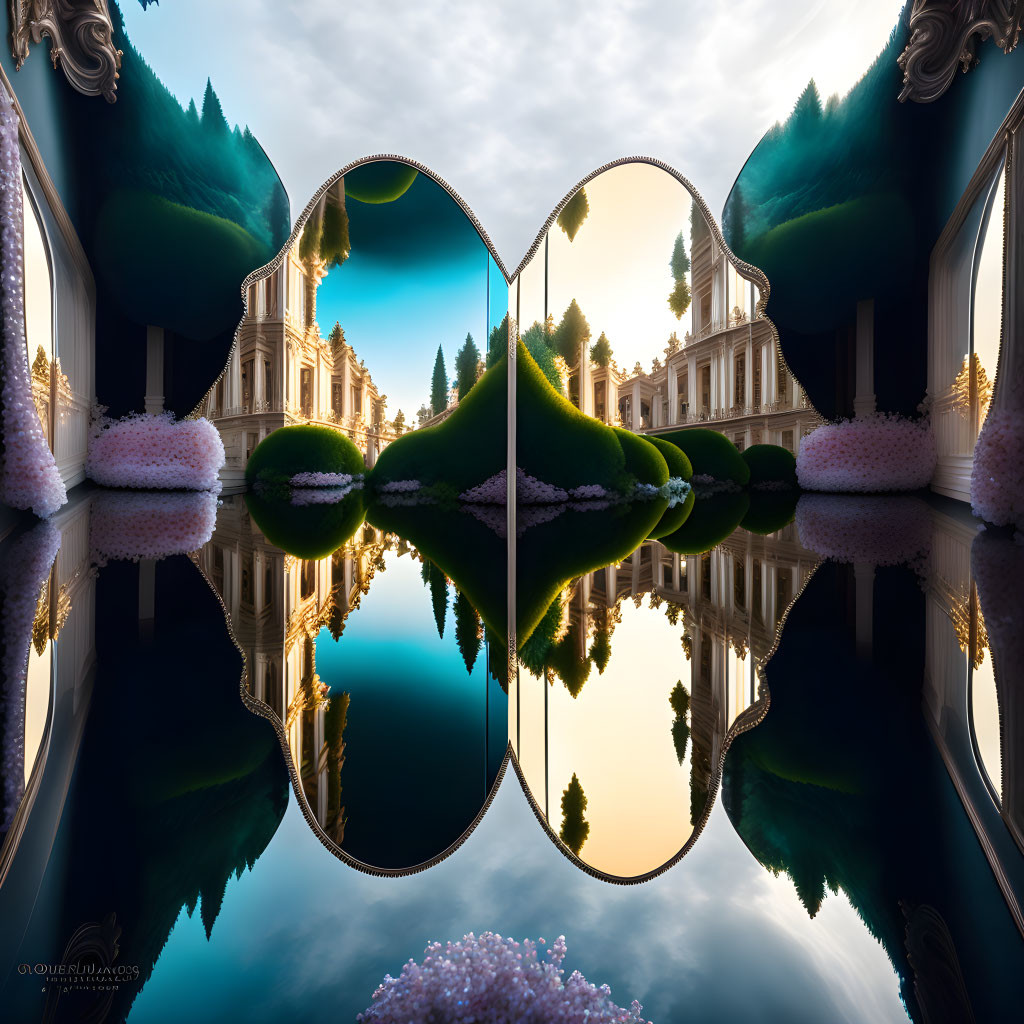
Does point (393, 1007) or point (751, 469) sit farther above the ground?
point (751, 469)

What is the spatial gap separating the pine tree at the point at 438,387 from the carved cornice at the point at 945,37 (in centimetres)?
265

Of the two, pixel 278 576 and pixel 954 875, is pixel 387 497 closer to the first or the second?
pixel 278 576

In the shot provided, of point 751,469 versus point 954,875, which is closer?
point 954,875

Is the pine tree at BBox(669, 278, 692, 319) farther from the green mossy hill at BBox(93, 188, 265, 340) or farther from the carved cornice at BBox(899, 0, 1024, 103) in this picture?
the green mossy hill at BBox(93, 188, 265, 340)

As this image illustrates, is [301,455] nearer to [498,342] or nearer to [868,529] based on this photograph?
[498,342]

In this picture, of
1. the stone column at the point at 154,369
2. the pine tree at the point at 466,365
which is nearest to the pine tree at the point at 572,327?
the pine tree at the point at 466,365

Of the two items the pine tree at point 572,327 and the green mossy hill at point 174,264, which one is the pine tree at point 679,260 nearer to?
the pine tree at point 572,327

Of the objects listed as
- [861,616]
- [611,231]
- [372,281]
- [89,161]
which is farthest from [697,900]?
[89,161]

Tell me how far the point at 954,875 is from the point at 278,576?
1.27 m

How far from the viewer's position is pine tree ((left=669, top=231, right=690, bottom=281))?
3.03 m

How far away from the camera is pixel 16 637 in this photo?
2.88ft

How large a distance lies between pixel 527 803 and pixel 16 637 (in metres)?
0.77

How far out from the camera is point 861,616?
1103 millimetres

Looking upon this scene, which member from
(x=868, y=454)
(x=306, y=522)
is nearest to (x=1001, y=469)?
(x=868, y=454)
